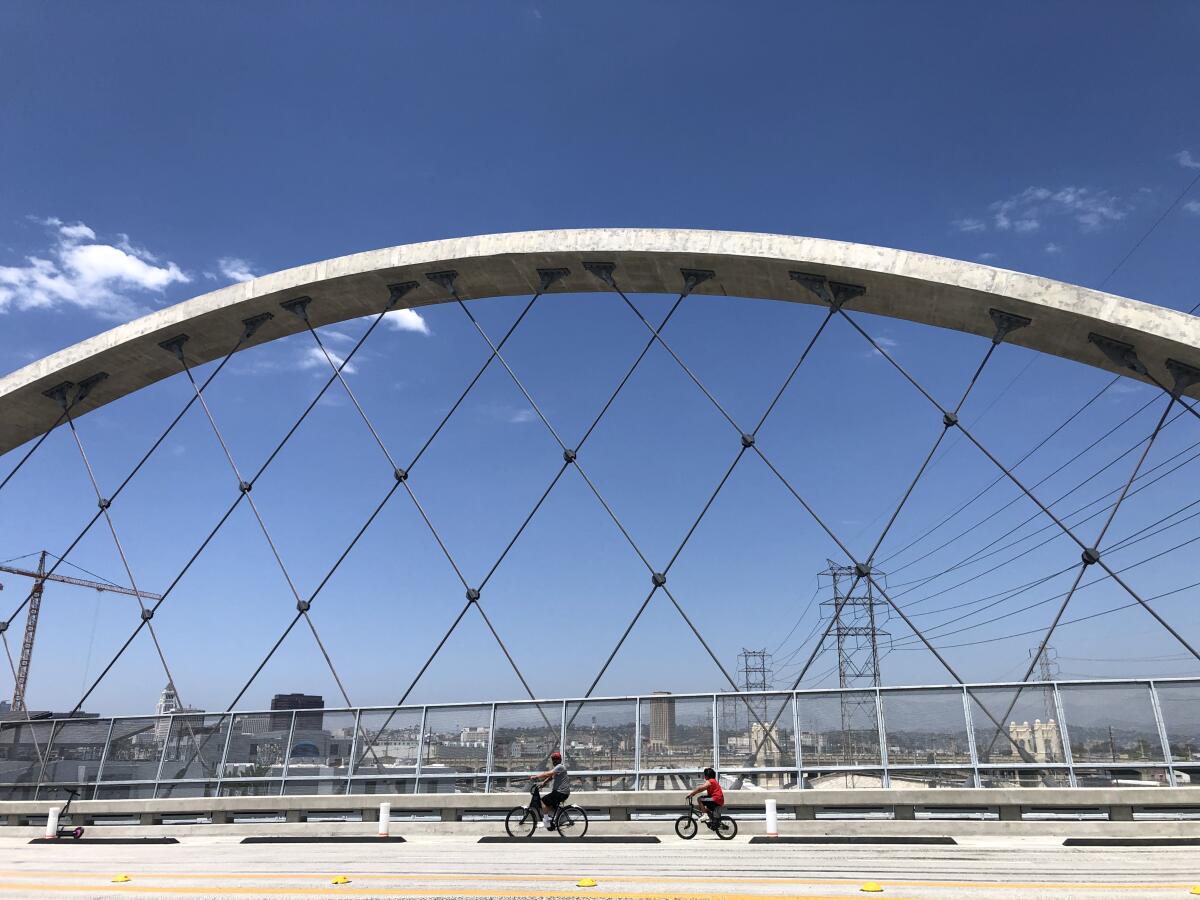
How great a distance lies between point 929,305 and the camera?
18328mm

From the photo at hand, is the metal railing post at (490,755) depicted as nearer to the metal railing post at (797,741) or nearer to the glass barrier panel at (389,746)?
the glass barrier panel at (389,746)

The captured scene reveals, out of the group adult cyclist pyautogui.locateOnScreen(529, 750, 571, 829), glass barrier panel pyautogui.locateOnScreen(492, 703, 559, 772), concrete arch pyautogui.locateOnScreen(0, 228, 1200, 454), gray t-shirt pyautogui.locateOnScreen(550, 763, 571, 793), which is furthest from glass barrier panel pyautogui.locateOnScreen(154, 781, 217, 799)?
concrete arch pyautogui.locateOnScreen(0, 228, 1200, 454)

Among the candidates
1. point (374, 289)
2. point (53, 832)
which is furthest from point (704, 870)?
point (374, 289)

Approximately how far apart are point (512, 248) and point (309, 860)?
547 inches

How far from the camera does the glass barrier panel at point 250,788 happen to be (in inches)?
673

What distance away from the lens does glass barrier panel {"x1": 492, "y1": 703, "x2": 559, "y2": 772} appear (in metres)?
16.1

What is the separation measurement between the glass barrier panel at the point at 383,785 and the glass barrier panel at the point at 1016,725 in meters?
9.86

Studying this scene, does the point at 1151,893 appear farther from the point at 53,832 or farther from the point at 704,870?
the point at 53,832

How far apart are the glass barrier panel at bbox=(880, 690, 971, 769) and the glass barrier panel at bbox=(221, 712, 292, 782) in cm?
1148

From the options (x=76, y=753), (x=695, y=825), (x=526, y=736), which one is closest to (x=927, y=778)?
(x=695, y=825)

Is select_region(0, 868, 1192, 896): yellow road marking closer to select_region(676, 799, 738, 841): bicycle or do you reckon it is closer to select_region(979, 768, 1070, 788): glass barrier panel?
select_region(676, 799, 738, 841): bicycle

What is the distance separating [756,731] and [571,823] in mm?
3481

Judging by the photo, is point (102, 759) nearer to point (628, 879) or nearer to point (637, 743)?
point (637, 743)

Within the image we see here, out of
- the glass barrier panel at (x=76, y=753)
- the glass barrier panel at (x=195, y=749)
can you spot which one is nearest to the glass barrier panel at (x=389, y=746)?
the glass barrier panel at (x=195, y=749)
